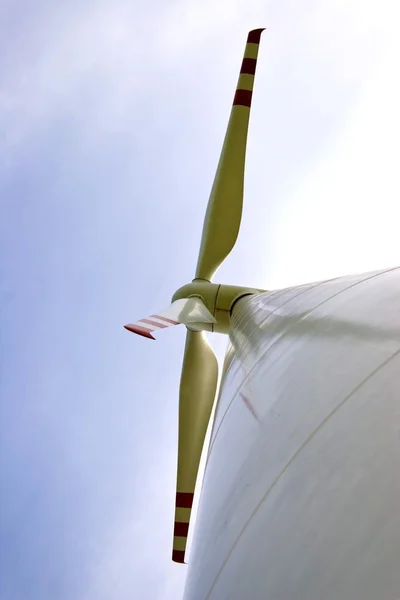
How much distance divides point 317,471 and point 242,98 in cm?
1247

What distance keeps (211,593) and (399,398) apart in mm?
1486

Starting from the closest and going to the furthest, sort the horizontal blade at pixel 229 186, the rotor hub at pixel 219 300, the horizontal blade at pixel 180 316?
1. the horizontal blade at pixel 180 316
2. the rotor hub at pixel 219 300
3. the horizontal blade at pixel 229 186

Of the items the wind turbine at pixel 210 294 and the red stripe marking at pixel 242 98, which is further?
the red stripe marking at pixel 242 98

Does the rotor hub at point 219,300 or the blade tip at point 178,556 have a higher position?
the rotor hub at point 219,300

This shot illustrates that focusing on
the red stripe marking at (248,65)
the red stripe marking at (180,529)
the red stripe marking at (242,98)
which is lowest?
the red stripe marking at (180,529)

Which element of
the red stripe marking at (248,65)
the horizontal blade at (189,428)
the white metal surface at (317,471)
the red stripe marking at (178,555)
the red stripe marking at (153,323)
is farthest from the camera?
the red stripe marking at (248,65)

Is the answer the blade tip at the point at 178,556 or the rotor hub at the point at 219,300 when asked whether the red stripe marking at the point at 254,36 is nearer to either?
the rotor hub at the point at 219,300

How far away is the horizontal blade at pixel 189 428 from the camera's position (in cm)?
1270

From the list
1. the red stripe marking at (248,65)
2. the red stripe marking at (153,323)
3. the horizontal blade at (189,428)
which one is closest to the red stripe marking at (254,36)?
the red stripe marking at (248,65)

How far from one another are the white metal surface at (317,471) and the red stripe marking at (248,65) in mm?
9951

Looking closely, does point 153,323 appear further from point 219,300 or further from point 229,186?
point 229,186

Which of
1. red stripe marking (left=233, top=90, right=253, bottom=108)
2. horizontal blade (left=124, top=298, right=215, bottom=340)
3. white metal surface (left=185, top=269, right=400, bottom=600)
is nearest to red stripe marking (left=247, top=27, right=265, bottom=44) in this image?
red stripe marking (left=233, top=90, right=253, bottom=108)

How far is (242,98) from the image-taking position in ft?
44.7

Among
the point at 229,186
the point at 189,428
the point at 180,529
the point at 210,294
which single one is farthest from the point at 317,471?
the point at 229,186
